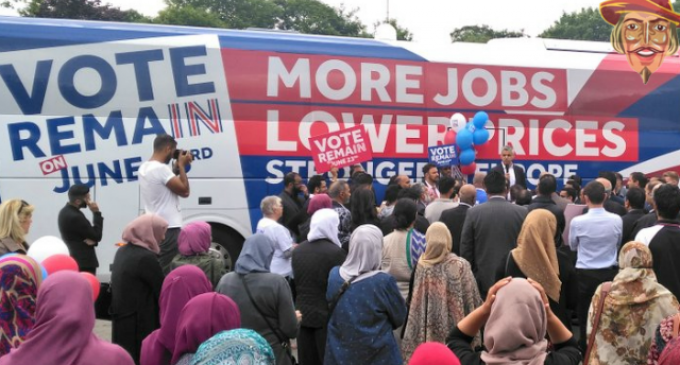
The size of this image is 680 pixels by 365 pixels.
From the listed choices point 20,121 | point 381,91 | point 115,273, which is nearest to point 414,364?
point 115,273

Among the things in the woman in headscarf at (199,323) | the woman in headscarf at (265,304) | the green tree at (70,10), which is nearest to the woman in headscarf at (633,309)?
the woman in headscarf at (265,304)

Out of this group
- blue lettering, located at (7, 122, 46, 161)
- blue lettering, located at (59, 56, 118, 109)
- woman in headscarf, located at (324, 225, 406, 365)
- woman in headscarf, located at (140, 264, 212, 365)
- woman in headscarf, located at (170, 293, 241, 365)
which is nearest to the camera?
woman in headscarf, located at (170, 293, 241, 365)

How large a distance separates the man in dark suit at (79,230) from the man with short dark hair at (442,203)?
3.67 m

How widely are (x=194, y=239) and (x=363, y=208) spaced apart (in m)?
2.38

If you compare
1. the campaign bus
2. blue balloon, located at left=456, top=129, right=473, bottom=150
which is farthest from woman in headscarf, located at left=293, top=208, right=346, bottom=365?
blue balloon, located at left=456, top=129, right=473, bottom=150

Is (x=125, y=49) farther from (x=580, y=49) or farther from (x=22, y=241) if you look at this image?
(x=580, y=49)

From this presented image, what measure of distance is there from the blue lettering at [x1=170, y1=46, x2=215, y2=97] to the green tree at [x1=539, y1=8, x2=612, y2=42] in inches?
2635

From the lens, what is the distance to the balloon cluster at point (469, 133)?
13258mm

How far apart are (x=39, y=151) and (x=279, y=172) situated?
10.3ft

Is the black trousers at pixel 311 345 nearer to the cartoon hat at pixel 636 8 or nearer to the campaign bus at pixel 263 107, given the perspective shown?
the campaign bus at pixel 263 107

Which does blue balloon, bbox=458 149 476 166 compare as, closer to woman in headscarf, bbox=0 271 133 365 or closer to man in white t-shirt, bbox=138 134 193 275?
man in white t-shirt, bbox=138 134 193 275

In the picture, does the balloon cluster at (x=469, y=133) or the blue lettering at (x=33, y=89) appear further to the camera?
the balloon cluster at (x=469, y=133)

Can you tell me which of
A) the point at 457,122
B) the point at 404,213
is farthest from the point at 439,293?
the point at 457,122

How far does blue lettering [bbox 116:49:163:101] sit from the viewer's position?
38.4ft
